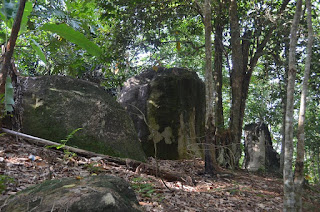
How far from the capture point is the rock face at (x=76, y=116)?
5531 millimetres

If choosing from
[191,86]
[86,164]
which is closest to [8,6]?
[86,164]

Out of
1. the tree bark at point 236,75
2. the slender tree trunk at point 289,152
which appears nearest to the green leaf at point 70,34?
the slender tree trunk at point 289,152

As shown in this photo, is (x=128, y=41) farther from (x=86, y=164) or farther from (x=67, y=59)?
(x=86, y=164)

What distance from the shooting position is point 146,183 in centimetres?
469

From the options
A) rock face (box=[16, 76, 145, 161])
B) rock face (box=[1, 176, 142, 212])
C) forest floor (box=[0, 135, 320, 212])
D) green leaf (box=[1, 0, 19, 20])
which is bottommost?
forest floor (box=[0, 135, 320, 212])

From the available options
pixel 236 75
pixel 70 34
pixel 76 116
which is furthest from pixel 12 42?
pixel 236 75

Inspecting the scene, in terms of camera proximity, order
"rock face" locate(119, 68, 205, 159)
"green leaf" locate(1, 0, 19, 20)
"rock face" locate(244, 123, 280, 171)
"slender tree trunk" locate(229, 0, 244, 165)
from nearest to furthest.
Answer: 1. "green leaf" locate(1, 0, 19, 20)
2. "rock face" locate(119, 68, 205, 159)
3. "slender tree trunk" locate(229, 0, 244, 165)
4. "rock face" locate(244, 123, 280, 171)

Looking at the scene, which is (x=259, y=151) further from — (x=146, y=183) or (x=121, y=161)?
(x=146, y=183)

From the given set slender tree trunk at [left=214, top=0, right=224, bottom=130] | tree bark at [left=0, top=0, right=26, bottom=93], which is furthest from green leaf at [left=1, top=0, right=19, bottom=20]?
slender tree trunk at [left=214, top=0, right=224, bottom=130]

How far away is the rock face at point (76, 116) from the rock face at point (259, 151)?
19.1 feet

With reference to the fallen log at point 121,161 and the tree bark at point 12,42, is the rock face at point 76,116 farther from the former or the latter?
the tree bark at point 12,42

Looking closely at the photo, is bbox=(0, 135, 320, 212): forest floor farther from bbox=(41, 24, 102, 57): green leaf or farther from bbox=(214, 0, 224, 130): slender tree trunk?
bbox=(214, 0, 224, 130): slender tree trunk

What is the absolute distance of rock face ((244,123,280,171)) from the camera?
1063cm

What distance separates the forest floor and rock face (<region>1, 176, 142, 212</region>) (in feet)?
2.91
